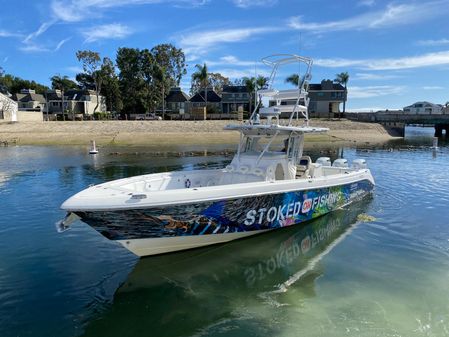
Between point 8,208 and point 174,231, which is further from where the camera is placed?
point 8,208

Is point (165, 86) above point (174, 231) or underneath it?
above

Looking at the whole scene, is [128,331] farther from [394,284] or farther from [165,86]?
[165,86]

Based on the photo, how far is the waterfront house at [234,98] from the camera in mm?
79625

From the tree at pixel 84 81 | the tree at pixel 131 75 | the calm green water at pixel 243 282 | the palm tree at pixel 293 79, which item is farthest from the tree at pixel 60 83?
the calm green water at pixel 243 282

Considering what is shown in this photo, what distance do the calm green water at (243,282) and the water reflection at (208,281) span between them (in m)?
0.02

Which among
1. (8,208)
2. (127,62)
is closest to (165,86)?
(127,62)

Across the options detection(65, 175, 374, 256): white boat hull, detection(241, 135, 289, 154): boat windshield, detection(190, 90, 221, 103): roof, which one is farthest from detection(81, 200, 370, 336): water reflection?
detection(190, 90, 221, 103): roof

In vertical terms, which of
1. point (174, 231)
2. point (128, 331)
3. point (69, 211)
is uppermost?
point (69, 211)

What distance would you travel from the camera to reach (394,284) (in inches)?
328

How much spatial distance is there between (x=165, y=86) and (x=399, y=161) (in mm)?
56222

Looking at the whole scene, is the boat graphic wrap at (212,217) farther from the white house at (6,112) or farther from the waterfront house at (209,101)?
the waterfront house at (209,101)

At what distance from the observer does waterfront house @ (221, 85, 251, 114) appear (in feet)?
261

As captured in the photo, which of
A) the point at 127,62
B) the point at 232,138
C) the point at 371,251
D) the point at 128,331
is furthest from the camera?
the point at 127,62

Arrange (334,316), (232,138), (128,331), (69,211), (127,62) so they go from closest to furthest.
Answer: (128,331) < (334,316) < (69,211) < (232,138) < (127,62)
